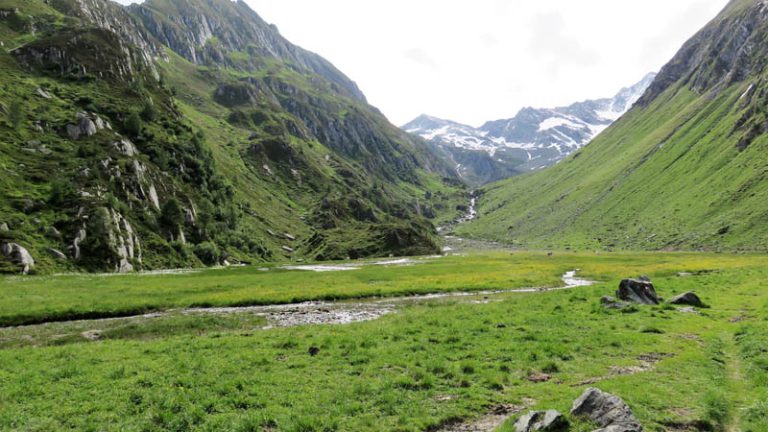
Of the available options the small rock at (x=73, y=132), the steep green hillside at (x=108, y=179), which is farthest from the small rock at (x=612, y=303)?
the small rock at (x=73, y=132)

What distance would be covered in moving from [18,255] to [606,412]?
7996cm

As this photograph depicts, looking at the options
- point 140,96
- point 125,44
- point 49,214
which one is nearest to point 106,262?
point 49,214

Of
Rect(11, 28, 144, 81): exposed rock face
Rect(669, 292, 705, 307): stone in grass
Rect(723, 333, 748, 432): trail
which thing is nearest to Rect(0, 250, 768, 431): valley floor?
Rect(723, 333, 748, 432): trail

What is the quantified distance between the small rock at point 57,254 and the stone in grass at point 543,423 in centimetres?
8000

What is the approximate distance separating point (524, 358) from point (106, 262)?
254 feet

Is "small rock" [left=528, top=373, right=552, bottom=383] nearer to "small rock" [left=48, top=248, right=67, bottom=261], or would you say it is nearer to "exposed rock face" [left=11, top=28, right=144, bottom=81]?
"small rock" [left=48, top=248, right=67, bottom=261]

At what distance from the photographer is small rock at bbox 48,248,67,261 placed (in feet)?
220

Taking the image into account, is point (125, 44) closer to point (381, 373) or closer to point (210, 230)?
point (210, 230)

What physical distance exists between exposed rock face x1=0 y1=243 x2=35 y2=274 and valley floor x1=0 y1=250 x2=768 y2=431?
2004 cm

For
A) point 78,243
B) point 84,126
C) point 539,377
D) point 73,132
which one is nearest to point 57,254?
point 78,243

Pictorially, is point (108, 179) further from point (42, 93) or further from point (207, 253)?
point (42, 93)

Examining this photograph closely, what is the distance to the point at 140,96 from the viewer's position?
141 meters

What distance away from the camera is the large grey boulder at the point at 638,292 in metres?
39.9

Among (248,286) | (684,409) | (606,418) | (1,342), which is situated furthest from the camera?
(248,286)
